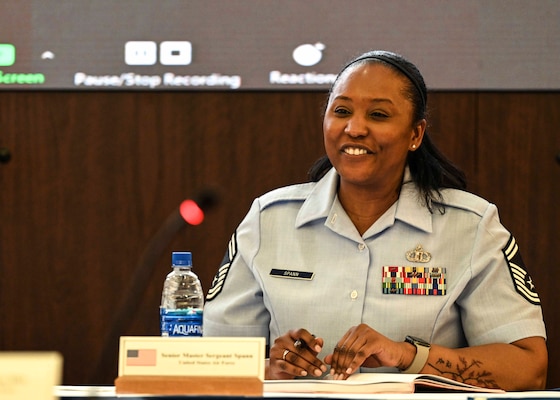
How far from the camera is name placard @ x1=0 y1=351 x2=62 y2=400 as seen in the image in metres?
1.06

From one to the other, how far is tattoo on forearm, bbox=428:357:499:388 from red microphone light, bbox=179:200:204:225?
2.66 feet

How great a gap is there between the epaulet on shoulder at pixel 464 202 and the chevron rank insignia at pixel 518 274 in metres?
0.10

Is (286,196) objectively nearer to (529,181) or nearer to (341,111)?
(341,111)

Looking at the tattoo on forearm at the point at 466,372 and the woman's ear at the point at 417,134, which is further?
the woman's ear at the point at 417,134

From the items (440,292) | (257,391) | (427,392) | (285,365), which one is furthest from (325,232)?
(257,391)

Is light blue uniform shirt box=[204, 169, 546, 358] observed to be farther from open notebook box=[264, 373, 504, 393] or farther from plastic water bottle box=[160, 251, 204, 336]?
open notebook box=[264, 373, 504, 393]

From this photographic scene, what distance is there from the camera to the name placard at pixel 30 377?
41.6 inches

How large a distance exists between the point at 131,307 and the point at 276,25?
2.23 metres

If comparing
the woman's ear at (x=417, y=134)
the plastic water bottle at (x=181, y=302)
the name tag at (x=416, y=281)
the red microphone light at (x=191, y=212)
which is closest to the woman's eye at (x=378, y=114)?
the woman's ear at (x=417, y=134)

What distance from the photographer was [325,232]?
2.18 m

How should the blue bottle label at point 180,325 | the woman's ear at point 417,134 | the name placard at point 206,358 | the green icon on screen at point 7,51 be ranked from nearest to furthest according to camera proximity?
the name placard at point 206,358 → the blue bottle label at point 180,325 → the woman's ear at point 417,134 → the green icon on screen at point 7,51

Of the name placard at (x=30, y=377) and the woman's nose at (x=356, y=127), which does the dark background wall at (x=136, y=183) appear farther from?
the name placard at (x=30, y=377)

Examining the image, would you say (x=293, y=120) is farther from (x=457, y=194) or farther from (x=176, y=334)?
(x=176, y=334)

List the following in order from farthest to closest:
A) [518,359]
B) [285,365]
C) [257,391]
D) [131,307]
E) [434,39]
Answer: [434,39] → [518,359] → [285,365] → [257,391] → [131,307]
